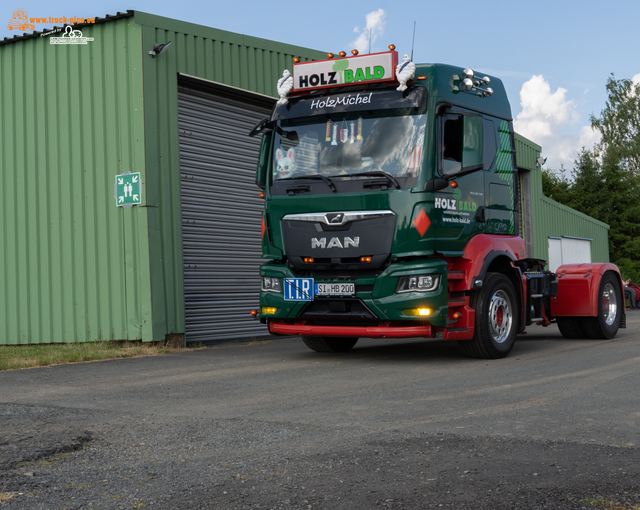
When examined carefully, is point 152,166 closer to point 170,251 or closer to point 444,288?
point 170,251

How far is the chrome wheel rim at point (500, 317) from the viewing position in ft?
30.3

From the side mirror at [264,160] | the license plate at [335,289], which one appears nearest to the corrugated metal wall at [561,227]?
the side mirror at [264,160]

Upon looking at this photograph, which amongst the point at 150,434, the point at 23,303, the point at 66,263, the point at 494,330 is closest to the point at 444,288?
the point at 494,330

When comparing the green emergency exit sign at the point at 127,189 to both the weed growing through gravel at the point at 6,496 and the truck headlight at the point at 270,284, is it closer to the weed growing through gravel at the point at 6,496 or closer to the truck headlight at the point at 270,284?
the truck headlight at the point at 270,284

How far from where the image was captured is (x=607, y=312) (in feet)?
39.8

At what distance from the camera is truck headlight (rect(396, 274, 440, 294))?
833cm

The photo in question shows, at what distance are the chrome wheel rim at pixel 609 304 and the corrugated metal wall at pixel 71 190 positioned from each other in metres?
7.04

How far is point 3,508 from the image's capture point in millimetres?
3502

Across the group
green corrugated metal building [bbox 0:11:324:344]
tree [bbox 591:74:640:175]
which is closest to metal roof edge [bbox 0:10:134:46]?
green corrugated metal building [bbox 0:11:324:344]

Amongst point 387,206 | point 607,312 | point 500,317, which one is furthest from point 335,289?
point 607,312

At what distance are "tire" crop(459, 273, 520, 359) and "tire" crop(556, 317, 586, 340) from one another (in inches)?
105

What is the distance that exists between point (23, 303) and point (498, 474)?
1049 cm

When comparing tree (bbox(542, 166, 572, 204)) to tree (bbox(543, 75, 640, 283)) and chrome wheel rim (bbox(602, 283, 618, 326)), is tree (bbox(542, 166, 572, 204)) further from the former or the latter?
chrome wheel rim (bbox(602, 283, 618, 326))

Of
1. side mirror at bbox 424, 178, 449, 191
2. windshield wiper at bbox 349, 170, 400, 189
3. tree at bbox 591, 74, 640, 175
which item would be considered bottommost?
side mirror at bbox 424, 178, 449, 191
